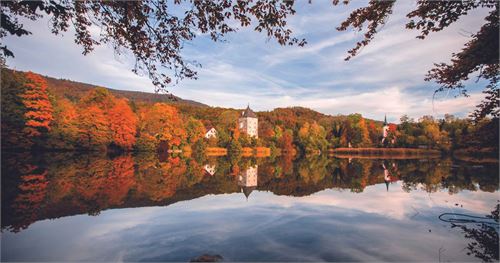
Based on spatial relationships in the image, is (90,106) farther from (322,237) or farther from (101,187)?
(322,237)

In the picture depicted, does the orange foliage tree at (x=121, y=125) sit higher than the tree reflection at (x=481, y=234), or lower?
higher

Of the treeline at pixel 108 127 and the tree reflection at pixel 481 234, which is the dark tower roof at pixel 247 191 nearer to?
the tree reflection at pixel 481 234

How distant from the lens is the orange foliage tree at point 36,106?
29.5m

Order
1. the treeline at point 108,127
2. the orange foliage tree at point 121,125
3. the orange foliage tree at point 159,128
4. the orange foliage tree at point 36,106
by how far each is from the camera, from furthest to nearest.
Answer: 1. the orange foliage tree at point 159,128
2. the orange foliage tree at point 121,125
3. the orange foliage tree at point 36,106
4. the treeline at point 108,127

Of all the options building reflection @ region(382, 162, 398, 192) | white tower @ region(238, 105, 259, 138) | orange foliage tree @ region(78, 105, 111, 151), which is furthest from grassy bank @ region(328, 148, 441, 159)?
orange foliage tree @ region(78, 105, 111, 151)

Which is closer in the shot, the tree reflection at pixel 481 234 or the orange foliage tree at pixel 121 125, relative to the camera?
the tree reflection at pixel 481 234

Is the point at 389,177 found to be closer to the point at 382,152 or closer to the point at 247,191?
the point at 247,191

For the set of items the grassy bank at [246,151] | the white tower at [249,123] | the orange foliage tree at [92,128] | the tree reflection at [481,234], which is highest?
the white tower at [249,123]

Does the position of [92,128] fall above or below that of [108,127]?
below

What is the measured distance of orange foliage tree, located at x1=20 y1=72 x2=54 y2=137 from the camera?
29.5 m

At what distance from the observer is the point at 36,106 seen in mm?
29859

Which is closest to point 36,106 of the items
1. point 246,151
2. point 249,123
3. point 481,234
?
point 246,151

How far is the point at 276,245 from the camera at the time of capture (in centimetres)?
525

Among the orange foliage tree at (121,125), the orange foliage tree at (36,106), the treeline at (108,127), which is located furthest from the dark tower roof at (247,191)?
the orange foliage tree at (121,125)
